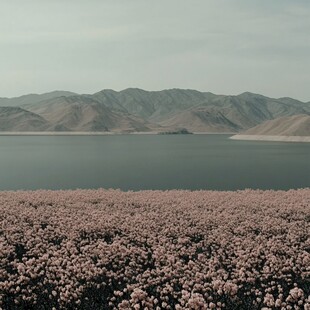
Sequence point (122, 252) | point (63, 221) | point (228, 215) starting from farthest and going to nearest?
point (228, 215) < point (63, 221) < point (122, 252)

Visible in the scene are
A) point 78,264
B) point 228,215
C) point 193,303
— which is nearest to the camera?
point 193,303

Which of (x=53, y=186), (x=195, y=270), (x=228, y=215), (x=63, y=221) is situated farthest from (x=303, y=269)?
(x=53, y=186)

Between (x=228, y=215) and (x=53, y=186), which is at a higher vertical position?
(x=228, y=215)

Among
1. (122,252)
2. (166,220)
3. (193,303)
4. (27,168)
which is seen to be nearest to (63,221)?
(166,220)

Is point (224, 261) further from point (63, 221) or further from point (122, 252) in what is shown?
point (63, 221)

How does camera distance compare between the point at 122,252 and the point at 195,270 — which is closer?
the point at 195,270

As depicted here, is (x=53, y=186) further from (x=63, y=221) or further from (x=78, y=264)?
(x=78, y=264)
